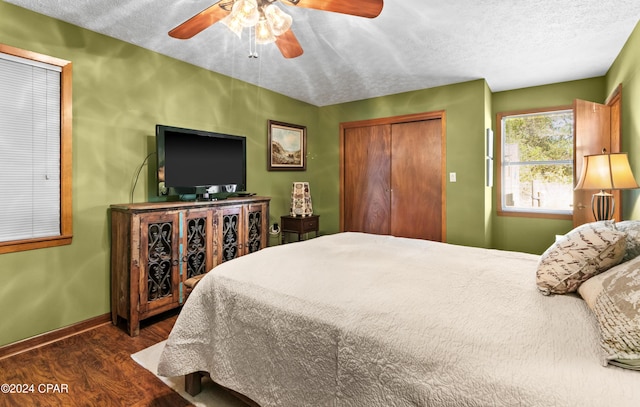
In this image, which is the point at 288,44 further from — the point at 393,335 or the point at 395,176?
the point at 395,176

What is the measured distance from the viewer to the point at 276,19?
5.65 ft

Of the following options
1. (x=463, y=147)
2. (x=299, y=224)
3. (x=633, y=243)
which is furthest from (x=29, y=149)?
(x=463, y=147)

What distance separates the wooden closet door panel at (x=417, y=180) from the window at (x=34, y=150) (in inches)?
144

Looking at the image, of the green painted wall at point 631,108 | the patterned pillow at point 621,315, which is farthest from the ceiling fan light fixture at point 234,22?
the green painted wall at point 631,108

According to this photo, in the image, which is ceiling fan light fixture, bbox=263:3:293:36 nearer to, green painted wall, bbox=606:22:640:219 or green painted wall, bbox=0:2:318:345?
green painted wall, bbox=0:2:318:345

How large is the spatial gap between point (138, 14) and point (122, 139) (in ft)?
3.42

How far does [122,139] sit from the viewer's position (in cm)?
287

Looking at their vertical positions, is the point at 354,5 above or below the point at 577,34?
below

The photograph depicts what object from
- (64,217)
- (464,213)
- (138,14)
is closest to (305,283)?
(64,217)

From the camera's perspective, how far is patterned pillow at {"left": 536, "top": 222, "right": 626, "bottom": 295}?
126 centimetres

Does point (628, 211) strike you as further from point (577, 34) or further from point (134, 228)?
point (134, 228)

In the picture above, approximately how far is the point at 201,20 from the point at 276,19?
444 millimetres

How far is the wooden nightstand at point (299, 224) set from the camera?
4328 millimetres

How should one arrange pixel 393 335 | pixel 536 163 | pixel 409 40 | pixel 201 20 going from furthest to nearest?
pixel 536 163
pixel 409 40
pixel 201 20
pixel 393 335
